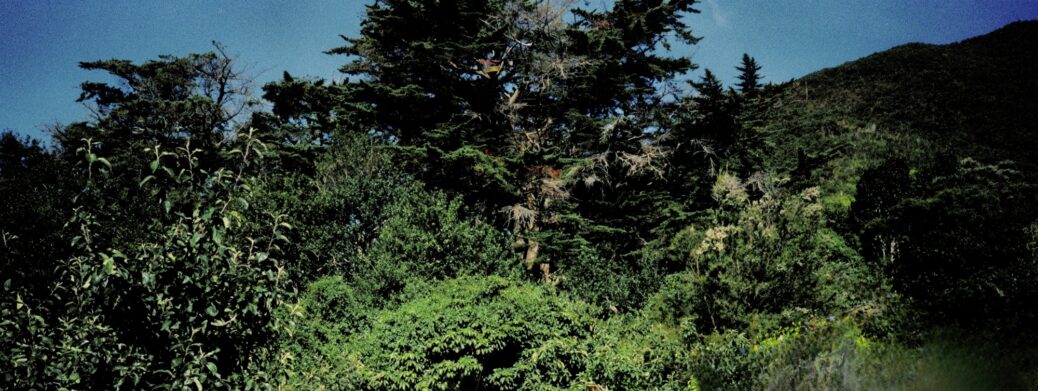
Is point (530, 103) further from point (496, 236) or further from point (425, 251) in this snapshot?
point (425, 251)

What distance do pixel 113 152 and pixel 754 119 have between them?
943 inches

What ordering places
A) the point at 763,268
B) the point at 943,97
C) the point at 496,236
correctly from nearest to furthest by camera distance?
the point at 763,268, the point at 496,236, the point at 943,97

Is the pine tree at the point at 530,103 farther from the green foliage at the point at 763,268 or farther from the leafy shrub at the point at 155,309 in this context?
the leafy shrub at the point at 155,309

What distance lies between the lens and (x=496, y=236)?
13.3 metres

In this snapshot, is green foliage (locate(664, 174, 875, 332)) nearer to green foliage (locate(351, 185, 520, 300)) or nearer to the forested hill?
green foliage (locate(351, 185, 520, 300))

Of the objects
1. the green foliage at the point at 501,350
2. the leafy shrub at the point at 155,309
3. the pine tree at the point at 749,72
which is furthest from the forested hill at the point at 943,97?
the leafy shrub at the point at 155,309

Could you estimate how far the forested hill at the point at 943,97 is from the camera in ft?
101

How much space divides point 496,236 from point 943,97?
44.0 m

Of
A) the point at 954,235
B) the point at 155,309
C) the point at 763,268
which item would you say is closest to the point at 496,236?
the point at 763,268

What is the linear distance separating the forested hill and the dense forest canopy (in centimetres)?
606

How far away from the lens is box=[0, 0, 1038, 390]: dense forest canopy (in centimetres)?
325

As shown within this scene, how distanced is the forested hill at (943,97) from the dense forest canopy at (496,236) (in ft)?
19.9

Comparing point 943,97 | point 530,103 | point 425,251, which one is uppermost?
point 943,97

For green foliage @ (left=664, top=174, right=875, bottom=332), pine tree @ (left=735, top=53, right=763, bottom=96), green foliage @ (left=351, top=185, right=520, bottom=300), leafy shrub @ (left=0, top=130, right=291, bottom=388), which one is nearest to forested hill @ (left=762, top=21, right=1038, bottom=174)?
pine tree @ (left=735, top=53, right=763, bottom=96)
